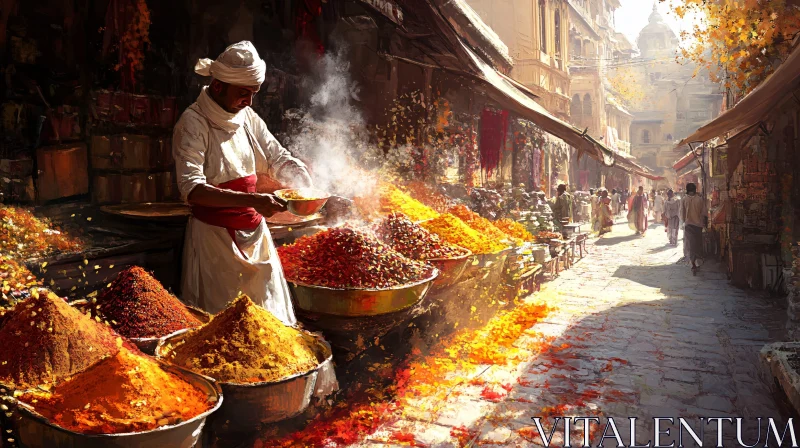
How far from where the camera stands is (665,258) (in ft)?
44.3

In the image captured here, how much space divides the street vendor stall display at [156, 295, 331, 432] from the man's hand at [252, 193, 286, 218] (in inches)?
18.0

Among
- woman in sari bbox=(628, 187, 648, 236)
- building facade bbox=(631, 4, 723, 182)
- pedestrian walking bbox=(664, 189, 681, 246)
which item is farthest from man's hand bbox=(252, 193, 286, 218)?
building facade bbox=(631, 4, 723, 182)

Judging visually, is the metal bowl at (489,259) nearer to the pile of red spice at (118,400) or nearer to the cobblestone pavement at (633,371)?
the cobblestone pavement at (633,371)

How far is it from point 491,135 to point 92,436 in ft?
36.8

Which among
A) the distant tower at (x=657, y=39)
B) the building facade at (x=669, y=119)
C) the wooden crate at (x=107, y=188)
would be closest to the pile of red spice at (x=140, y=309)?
the wooden crate at (x=107, y=188)

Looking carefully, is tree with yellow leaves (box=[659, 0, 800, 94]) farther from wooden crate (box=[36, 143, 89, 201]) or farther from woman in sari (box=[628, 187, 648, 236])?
woman in sari (box=[628, 187, 648, 236])

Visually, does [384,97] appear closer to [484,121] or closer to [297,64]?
[297,64]

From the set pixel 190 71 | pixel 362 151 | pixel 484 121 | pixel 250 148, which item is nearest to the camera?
pixel 250 148

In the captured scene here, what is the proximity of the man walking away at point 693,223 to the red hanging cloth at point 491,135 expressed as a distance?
13.5ft

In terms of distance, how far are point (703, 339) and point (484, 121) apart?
7068 millimetres

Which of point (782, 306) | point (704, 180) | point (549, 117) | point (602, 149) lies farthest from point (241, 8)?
point (704, 180)

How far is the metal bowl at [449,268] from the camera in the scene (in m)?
4.96

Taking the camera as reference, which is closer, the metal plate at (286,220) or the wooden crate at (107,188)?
the metal plate at (286,220)

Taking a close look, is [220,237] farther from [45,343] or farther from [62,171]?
[62,171]
